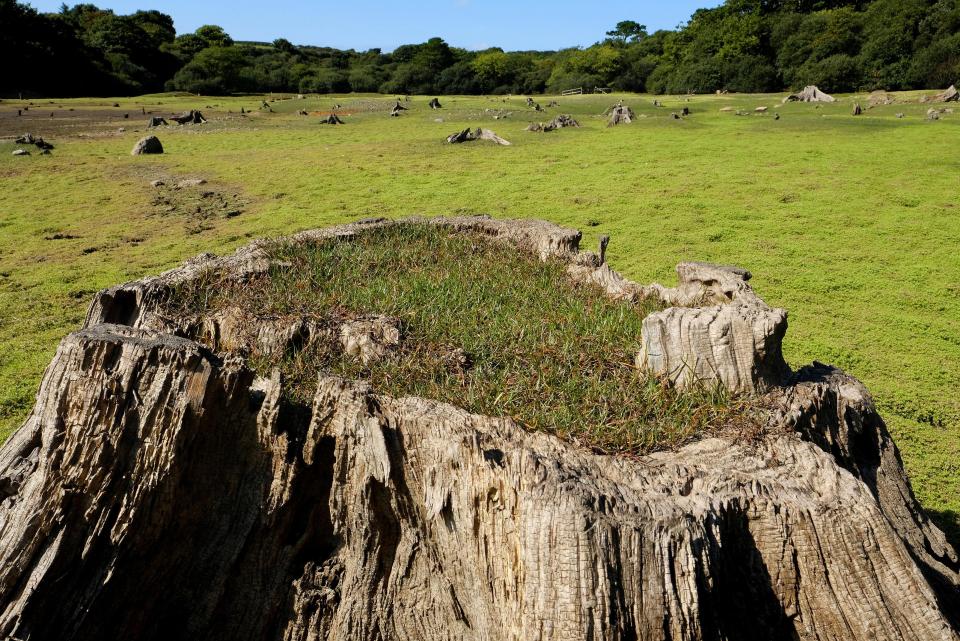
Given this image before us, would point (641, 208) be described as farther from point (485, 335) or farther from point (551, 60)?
point (551, 60)

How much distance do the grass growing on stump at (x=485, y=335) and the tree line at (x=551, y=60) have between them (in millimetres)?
28044

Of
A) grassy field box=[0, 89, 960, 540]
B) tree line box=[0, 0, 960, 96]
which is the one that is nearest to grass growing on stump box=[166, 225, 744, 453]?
grassy field box=[0, 89, 960, 540]

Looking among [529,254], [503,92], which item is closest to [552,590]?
[529,254]

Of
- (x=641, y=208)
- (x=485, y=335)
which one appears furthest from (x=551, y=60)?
(x=485, y=335)

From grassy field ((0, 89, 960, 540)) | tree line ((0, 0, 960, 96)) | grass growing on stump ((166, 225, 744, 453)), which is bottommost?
grassy field ((0, 89, 960, 540))

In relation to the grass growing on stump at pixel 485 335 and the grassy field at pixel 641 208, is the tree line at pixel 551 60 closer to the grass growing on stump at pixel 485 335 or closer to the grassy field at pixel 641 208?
the grassy field at pixel 641 208

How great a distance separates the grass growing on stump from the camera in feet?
8.60

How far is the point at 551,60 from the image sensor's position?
1991 inches

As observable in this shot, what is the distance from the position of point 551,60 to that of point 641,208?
44.8m

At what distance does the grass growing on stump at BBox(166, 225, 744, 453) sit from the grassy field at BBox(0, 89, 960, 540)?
1906 millimetres

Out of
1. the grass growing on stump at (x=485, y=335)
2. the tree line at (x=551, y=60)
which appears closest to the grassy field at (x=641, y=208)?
the grass growing on stump at (x=485, y=335)

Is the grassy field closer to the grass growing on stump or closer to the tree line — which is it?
the grass growing on stump

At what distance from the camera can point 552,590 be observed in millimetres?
1952

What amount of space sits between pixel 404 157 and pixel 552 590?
42.1 ft
